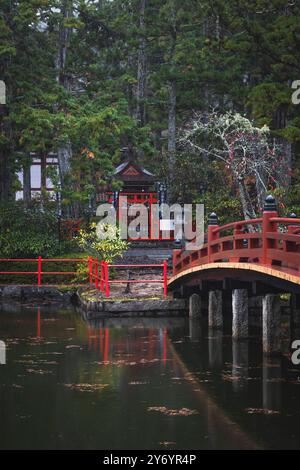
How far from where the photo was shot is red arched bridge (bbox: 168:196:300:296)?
640 inches

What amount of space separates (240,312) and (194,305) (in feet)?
13.9

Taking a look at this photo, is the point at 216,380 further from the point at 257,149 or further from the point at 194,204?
the point at 194,204

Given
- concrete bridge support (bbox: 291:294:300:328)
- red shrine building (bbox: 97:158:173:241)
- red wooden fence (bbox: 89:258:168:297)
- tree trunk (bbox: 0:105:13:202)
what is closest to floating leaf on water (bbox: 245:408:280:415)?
concrete bridge support (bbox: 291:294:300:328)

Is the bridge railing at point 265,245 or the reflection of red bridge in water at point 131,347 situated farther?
the reflection of red bridge in water at point 131,347

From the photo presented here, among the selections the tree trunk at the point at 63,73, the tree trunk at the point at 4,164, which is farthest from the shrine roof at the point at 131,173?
the tree trunk at the point at 4,164

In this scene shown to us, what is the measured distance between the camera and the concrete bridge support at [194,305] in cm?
2559

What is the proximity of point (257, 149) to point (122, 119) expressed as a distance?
17.9 ft

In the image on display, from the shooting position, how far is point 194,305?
84.0ft

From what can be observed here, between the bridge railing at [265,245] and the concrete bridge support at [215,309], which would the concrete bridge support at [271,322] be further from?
the concrete bridge support at [215,309]

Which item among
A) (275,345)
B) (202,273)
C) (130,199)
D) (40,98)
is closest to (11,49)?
(40,98)

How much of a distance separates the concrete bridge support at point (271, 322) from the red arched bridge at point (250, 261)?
26 cm

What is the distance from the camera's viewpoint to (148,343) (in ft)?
70.9

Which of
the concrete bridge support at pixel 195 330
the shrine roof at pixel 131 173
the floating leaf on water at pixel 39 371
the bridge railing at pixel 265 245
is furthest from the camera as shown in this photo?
the shrine roof at pixel 131 173

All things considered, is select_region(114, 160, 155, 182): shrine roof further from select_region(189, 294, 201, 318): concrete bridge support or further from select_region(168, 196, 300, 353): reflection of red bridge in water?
select_region(189, 294, 201, 318): concrete bridge support
